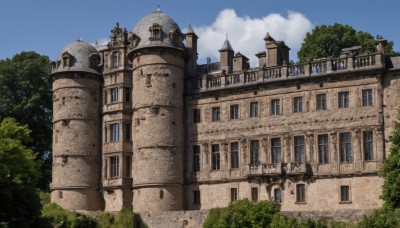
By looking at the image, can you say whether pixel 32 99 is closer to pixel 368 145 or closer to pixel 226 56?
pixel 226 56

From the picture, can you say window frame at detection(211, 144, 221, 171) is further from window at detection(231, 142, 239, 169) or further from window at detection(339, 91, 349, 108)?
window at detection(339, 91, 349, 108)

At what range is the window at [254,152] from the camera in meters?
57.8

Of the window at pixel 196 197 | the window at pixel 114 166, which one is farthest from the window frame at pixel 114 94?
the window at pixel 196 197

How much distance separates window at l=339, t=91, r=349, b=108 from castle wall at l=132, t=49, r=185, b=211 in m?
12.4

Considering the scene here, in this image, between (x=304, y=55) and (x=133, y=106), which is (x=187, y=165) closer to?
(x=133, y=106)

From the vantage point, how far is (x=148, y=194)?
58.2 metres

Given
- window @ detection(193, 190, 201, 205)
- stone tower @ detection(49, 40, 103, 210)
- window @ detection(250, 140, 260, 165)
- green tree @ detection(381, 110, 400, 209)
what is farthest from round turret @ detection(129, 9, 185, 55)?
green tree @ detection(381, 110, 400, 209)

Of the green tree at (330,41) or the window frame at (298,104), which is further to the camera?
the green tree at (330,41)

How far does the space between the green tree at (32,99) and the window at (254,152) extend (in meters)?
23.0

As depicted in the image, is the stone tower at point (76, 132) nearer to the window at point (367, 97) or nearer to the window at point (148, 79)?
the window at point (148, 79)

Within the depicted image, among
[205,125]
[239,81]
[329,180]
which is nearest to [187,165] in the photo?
[205,125]

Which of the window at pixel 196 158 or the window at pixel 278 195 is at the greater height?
the window at pixel 196 158

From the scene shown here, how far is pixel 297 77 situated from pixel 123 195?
16088mm

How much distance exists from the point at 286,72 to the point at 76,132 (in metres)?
17.4
